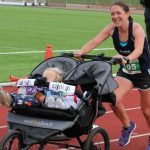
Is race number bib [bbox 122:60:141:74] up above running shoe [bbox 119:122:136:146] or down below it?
above

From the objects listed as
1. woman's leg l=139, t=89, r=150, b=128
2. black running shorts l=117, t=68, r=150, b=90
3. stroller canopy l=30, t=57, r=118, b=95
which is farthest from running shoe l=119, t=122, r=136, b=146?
stroller canopy l=30, t=57, r=118, b=95

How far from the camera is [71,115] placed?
5531 mm

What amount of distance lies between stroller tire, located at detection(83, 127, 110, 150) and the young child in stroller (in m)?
0.40

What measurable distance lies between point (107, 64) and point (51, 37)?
17.6 m

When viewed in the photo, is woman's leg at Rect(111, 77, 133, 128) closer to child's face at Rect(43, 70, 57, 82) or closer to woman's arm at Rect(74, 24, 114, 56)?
woman's arm at Rect(74, 24, 114, 56)

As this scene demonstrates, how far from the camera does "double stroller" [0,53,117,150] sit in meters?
5.55

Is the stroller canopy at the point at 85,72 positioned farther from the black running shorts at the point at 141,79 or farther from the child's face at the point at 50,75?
the black running shorts at the point at 141,79

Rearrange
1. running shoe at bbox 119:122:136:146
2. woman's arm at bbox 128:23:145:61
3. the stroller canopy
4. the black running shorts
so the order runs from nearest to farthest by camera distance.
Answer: the stroller canopy → woman's arm at bbox 128:23:145:61 → the black running shorts → running shoe at bbox 119:122:136:146

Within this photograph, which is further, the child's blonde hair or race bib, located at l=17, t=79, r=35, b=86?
the child's blonde hair

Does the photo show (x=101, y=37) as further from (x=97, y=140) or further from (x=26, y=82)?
(x=26, y=82)

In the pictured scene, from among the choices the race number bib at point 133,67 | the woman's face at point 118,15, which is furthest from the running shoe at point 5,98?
the race number bib at point 133,67

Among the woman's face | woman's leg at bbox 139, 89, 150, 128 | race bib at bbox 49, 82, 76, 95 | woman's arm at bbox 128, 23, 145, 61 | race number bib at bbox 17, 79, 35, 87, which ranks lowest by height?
woman's leg at bbox 139, 89, 150, 128

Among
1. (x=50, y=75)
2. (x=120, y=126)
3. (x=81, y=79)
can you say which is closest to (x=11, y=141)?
(x=50, y=75)

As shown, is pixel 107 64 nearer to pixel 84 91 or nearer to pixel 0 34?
pixel 84 91
